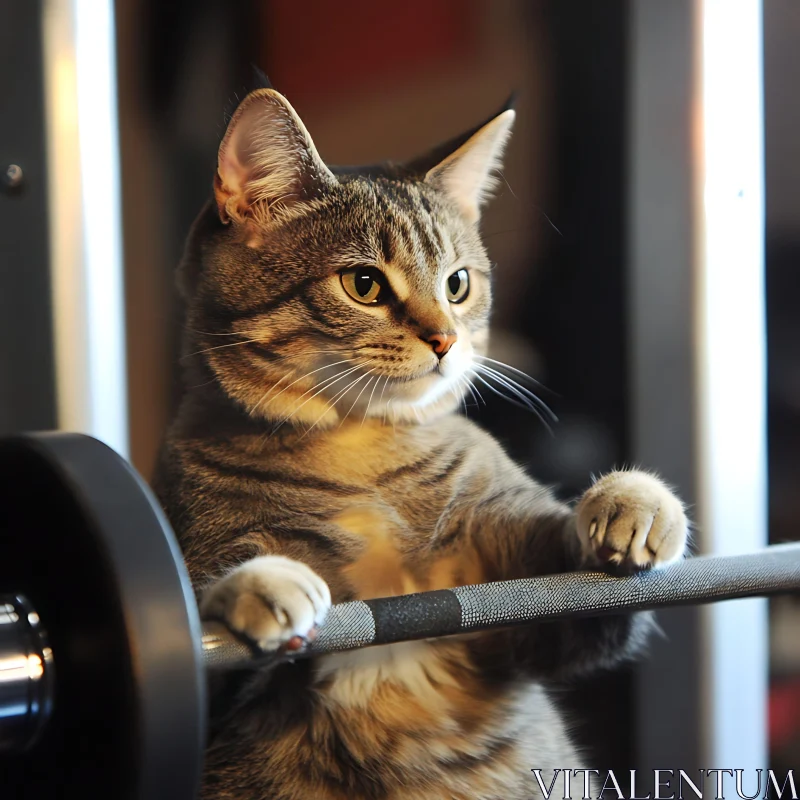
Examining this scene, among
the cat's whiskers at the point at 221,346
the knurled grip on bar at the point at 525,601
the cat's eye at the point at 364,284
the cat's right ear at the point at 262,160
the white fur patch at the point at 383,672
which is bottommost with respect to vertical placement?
the white fur patch at the point at 383,672

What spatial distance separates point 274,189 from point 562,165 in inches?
12.2

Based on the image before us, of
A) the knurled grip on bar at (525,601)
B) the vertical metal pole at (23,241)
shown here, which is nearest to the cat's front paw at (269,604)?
the knurled grip on bar at (525,601)

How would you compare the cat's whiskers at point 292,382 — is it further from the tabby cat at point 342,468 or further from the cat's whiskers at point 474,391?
the cat's whiskers at point 474,391

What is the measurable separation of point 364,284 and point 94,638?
35 cm

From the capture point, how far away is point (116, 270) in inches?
27.4

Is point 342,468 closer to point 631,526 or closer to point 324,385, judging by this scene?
point 324,385

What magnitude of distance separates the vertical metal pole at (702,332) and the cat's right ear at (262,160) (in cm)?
40

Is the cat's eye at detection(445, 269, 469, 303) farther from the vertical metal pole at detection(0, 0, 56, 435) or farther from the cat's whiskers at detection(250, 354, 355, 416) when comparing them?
the vertical metal pole at detection(0, 0, 56, 435)

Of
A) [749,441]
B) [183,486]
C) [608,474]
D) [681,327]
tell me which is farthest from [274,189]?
[749,441]

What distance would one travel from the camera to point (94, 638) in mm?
412

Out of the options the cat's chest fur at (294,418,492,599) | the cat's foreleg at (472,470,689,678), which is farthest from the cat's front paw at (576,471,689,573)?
the cat's chest fur at (294,418,492,599)

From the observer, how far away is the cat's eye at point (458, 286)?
729mm

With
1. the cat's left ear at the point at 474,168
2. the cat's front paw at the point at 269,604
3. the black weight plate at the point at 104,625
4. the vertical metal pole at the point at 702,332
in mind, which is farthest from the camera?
the vertical metal pole at the point at 702,332

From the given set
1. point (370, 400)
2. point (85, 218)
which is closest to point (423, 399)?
point (370, 400)
